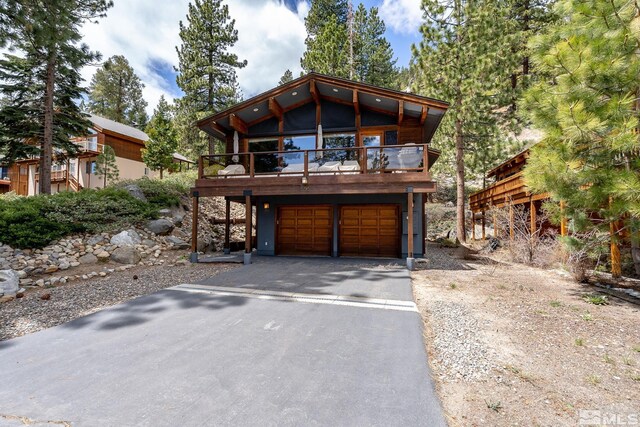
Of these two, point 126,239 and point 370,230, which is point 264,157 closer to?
A: point 370,230

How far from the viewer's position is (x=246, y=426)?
208 centimetres

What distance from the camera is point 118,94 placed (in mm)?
32219

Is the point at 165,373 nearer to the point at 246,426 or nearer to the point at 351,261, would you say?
the point at 246,426

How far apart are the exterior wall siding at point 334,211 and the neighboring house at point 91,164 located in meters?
16.8

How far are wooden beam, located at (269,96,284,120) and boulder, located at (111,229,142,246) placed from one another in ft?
21.3

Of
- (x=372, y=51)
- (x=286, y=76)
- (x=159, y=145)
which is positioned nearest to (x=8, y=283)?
(x=159, y=145)

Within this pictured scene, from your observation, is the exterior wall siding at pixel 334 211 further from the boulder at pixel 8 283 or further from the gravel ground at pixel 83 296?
the boulder at pixel 8 283

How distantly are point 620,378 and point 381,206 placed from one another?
7688mm

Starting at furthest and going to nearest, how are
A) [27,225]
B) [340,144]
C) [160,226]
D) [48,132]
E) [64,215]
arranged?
[48,132]
[340,144]
[160,226]
[64,215]
[27,225]

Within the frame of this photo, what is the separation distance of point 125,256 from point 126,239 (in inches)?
36.2

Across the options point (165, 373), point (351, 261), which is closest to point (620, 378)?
point (165, 373)

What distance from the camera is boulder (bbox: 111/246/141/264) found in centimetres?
842

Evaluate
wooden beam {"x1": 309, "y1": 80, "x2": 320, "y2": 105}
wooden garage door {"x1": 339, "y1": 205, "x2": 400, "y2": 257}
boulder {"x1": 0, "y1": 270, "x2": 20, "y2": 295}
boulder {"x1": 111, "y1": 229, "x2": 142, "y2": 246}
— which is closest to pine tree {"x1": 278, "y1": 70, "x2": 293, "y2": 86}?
wooden beam {"x1": 309, "y1": 80, "x2": 320, "y2": 105}

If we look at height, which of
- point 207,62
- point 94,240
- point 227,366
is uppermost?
point 207,62
